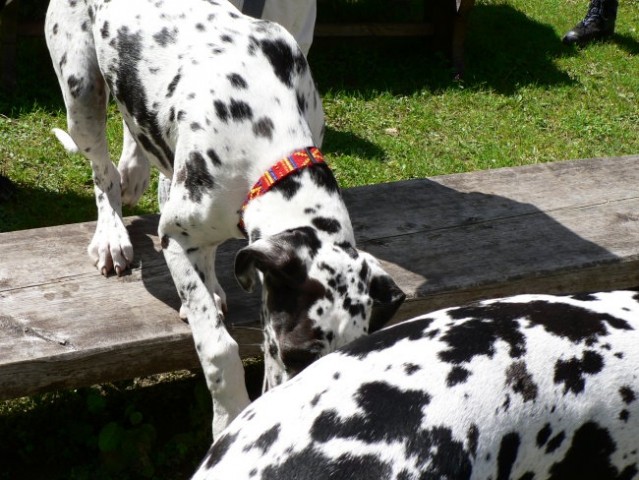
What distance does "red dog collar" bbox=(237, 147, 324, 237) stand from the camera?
3.81m

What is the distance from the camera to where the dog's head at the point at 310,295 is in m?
3.36

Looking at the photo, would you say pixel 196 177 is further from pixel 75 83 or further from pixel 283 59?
pixel 75 83

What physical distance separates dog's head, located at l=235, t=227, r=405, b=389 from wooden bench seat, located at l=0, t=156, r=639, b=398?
724mm

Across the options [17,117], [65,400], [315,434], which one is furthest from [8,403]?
[17,117]

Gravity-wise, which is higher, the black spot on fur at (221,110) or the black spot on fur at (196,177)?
the black spot on fur at (221,110)

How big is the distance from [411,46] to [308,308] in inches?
261

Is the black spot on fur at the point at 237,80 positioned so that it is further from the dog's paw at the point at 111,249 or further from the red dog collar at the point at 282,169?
the dog's paw at the point at 111,249

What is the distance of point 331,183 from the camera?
3846 mm

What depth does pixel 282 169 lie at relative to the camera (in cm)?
383

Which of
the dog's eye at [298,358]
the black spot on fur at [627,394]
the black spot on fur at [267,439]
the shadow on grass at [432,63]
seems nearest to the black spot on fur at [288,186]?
the dog's eye at [298,358]

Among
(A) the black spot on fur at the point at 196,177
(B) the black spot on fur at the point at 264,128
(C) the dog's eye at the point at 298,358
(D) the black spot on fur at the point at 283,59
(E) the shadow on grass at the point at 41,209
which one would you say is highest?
(D) the black spot on fur at the point at 283,59

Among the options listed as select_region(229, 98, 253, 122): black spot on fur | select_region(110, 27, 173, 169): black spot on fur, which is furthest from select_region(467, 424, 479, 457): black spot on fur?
select_region(110, 27, 173, 169): black spot on fur

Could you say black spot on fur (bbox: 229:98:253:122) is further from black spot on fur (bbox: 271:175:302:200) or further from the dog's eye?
the dog's eye

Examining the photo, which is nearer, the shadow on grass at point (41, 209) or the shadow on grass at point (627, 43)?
the shadow on grass at point (41, 209)
